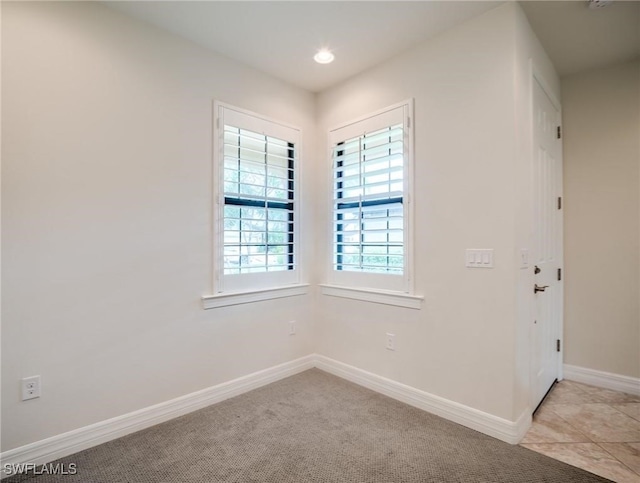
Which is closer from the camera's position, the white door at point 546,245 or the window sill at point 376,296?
the white door at point 546,245

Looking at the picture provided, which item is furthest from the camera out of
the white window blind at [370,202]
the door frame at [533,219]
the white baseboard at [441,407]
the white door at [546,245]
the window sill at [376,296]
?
the white window blind at [370,202]

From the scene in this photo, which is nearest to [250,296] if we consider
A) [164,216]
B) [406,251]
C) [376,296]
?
[164,216]

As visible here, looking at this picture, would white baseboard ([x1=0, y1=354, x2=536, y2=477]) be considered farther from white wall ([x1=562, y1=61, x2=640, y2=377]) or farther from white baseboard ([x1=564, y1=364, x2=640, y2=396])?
white wall ([x1=562, y1=61, x2=640, y2=377])

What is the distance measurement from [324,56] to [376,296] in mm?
2027

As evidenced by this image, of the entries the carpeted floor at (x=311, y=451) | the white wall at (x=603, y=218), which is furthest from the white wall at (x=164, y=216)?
the white wall at (x=603, y=218)

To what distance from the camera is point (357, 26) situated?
2.35m

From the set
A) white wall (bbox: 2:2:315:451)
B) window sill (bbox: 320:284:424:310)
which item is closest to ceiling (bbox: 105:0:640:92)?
white wall (bbox: 2:2:315:451)

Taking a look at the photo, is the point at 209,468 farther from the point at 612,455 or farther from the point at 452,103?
the point at 452,103

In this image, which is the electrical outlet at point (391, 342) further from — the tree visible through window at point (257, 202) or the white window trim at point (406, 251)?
the tree visible through window at point (257, 202)

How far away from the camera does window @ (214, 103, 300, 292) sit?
2.68m

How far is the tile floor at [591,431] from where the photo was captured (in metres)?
1.87

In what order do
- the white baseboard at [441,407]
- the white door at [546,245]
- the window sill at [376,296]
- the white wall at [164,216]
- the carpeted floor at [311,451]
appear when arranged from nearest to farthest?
the carpeted floor at [311,451]
the white wall at [164,216]
the white baseboard at [441,407]
the white door at [546,245]
the window sill at [376,296]

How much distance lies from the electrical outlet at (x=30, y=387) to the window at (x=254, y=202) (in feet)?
3.88

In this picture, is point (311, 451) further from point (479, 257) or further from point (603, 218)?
point (603, 218)
